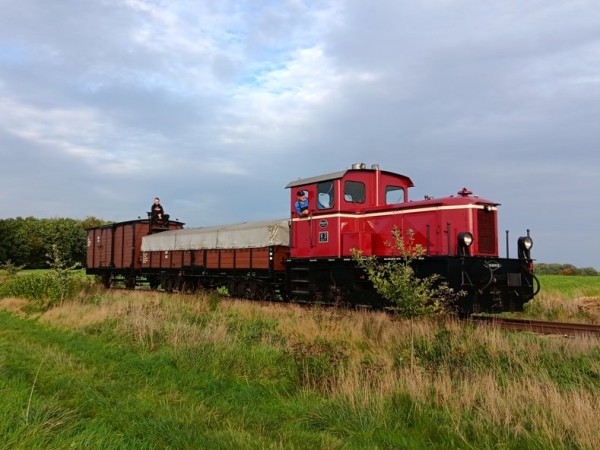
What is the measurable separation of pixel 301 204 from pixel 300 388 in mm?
9967

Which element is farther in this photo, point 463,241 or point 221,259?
point 221,259

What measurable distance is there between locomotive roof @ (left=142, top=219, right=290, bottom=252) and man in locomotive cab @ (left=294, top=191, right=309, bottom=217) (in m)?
1.53

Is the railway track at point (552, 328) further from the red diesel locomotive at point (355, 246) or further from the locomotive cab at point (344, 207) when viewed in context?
the locomotive cab at point (344, 207)

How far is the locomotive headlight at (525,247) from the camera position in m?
13.5

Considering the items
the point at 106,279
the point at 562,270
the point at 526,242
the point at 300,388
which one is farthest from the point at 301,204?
the point at 562,270

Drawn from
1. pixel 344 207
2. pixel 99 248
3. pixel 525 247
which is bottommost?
pixel 525 247

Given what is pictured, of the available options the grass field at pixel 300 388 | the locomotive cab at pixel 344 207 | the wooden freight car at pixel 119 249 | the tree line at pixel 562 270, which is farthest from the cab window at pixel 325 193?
the tree line at pixel 562 270

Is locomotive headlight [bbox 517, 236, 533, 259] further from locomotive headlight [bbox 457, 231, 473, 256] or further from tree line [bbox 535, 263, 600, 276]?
tree line [bbox 535, 263, 600, 276]

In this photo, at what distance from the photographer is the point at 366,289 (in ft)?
47.2

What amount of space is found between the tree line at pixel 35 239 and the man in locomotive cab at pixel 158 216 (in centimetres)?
6032

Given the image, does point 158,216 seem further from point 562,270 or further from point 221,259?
point 562,270

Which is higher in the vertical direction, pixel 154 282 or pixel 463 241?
pixel 463 241

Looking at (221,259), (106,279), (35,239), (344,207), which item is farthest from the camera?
(35,239)

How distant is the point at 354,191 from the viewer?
1516 cm
